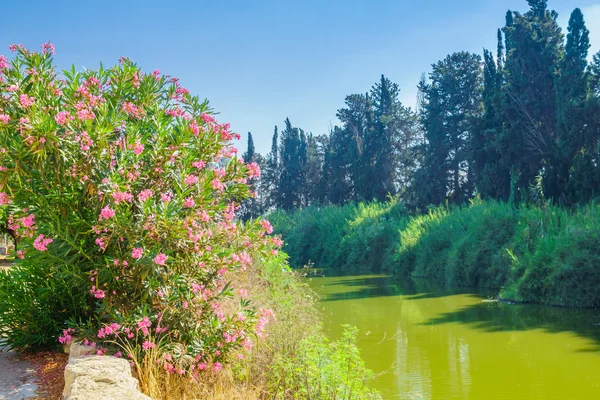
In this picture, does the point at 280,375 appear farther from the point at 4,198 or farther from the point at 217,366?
the point at 4,198

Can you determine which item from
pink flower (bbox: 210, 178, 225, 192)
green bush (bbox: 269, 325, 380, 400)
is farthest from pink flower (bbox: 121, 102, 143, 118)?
green bush (bbox: 269, 325, 380, 400)

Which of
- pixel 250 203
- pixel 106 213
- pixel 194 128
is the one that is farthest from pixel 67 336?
pixel 250 203

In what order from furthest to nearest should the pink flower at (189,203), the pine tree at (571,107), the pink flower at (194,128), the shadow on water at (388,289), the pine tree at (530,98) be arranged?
the pine tree at (530,98) → the pine tree at (571,107) → the shadow on water at (388,289) → the pink flower at (194,128) → the pink flower at (189,203)

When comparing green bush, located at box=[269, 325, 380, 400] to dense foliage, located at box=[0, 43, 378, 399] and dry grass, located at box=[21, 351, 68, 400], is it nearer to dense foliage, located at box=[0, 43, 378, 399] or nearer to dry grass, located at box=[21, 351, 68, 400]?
dense foliage, located at box=[0, 43, 378, 399]

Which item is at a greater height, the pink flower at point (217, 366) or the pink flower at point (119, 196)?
the pink flower at point (119, 196)

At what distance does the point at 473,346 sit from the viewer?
11.8 meters

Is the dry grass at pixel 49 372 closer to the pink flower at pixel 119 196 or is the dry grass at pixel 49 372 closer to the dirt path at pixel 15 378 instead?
the dirt path at pixel 15 378

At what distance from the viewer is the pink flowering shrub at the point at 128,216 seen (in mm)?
5113

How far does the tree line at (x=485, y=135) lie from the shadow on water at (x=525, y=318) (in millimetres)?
7210

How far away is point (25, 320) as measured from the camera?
20.7 feet

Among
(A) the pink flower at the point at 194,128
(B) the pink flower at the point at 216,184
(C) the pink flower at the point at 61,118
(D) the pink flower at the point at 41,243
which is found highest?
(A) the pink flower at the point at 194,128

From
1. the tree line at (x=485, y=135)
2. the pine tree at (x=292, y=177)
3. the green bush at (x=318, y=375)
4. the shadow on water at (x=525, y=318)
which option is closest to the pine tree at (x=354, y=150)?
the tree line at (x=485, y=135)

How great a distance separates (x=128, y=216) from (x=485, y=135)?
76.6 feet

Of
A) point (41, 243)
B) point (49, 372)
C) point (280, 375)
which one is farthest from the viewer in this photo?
point (280, 375)
